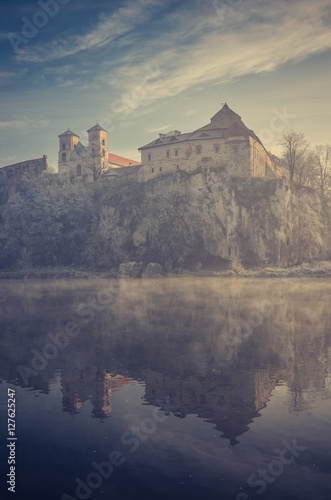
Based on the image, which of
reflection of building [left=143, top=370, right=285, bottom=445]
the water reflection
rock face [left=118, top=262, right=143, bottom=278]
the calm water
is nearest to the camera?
the calm water

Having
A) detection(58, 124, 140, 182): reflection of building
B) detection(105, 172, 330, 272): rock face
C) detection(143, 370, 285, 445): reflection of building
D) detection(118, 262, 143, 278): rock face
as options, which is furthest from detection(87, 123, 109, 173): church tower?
detection(143, 370, 285, 445): reflection of building

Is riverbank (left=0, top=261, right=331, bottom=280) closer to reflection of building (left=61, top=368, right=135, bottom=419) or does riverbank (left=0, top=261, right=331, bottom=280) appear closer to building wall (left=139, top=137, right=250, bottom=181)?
building wall (left=139, top=137, right=250, bottom=181)

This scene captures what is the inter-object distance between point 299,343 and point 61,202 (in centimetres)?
6309

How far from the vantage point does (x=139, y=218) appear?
2899 inches

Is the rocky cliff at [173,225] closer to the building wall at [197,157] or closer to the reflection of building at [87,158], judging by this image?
the building wall at [197,157]

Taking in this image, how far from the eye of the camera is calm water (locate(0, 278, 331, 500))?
30.2 feet

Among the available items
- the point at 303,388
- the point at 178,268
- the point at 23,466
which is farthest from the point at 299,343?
the point at 178,268

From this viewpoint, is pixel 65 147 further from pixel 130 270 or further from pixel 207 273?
pixel 207 273

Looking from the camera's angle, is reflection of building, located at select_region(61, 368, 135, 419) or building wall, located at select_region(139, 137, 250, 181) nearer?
reflection of building, located at select_region(61, 368, 135, 419)

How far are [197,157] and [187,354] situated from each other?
6227 cm

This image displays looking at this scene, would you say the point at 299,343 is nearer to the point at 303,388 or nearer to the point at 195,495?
the point at 303,388

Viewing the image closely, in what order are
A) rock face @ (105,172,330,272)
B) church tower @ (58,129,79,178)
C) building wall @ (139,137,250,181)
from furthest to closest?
church tower @ (58,129,79,178), building wall @ (139,137,250,181), rock face @ (105,172,330,272)

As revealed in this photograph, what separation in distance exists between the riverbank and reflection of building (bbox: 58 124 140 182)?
32622 mm

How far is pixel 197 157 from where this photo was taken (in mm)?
76625
